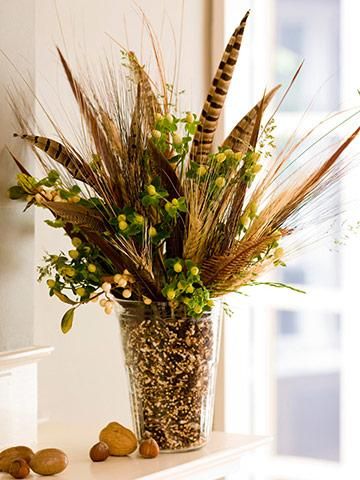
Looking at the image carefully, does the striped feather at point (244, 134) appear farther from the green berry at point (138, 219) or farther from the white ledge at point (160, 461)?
the white ledge at point (160, 461)

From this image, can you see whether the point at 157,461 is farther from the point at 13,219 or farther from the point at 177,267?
the point at 13,219

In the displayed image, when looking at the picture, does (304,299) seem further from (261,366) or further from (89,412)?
(89,412)

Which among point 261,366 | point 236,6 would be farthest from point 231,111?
point 261,366

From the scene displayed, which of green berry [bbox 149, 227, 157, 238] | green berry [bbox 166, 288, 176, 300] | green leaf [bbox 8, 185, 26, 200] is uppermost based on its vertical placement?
green leaf [bbox 8, 185, 26, 200]

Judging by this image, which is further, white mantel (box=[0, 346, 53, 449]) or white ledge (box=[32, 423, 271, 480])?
white mantel (box=[0, 346, 53, 449])

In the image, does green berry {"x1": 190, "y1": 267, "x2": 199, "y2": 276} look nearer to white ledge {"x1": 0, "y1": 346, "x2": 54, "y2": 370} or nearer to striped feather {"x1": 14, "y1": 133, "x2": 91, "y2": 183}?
striped feather {"x1": 14, "y1": 133, "x2": 91, "y2": 183}

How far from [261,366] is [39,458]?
134cm

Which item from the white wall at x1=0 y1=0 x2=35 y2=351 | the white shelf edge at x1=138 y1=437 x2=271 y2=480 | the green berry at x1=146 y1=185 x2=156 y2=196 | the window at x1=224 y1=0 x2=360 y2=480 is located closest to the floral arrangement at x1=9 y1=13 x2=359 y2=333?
the green berry at x1=146 y1=185 x2=156 y2=196

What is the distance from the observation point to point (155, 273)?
4.66 ft

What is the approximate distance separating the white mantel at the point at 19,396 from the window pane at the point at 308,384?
43.1 inches

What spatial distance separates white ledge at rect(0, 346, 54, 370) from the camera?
154 cm

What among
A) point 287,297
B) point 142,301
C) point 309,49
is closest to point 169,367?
point 142,301

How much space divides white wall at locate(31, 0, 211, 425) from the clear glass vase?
49 cm

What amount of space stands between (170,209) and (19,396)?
45 cm
